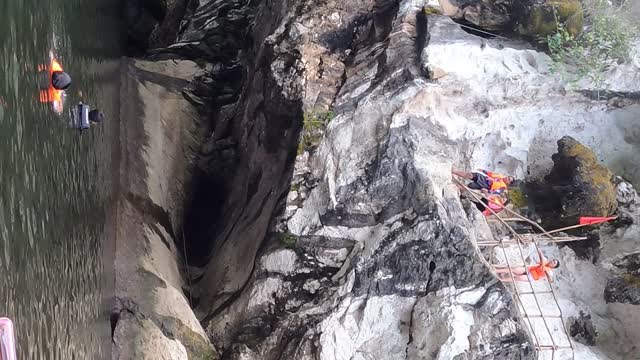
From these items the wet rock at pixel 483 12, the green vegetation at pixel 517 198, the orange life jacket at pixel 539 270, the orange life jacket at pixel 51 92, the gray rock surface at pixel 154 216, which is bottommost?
the gray rock surface at pixel 154 216

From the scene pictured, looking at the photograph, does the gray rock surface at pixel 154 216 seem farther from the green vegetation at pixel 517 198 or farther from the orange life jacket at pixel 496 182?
the green vegetation at pixel 517 198

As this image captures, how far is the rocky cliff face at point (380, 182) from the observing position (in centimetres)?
675

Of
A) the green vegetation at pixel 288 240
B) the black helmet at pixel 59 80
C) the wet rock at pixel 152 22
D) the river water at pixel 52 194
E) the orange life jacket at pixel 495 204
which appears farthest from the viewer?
the wet rock at pixel 152 22

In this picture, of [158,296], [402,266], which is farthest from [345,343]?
[158,296]

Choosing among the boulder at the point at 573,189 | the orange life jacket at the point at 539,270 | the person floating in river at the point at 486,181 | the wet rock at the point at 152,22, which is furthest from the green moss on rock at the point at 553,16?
the wet rock at the point at 152,22

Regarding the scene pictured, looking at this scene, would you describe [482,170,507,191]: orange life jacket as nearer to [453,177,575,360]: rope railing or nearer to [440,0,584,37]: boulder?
[453,177,575,360]: rope railing

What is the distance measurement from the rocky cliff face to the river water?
54.9 inches

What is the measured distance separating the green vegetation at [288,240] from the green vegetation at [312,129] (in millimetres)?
947

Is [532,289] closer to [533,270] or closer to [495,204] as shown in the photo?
[533,270]

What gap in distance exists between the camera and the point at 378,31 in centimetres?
814

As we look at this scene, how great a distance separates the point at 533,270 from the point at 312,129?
285 centimetres

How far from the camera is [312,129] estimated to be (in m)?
7.68

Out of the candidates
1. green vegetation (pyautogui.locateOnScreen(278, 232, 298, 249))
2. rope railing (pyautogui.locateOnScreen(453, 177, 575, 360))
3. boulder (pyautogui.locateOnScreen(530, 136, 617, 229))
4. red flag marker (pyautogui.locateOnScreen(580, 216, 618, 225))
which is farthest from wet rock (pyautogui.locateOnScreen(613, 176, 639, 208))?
green vegetation (pyautogui.locateOnScreen(278, 232, 298, 249))

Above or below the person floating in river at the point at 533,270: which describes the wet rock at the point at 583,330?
below
